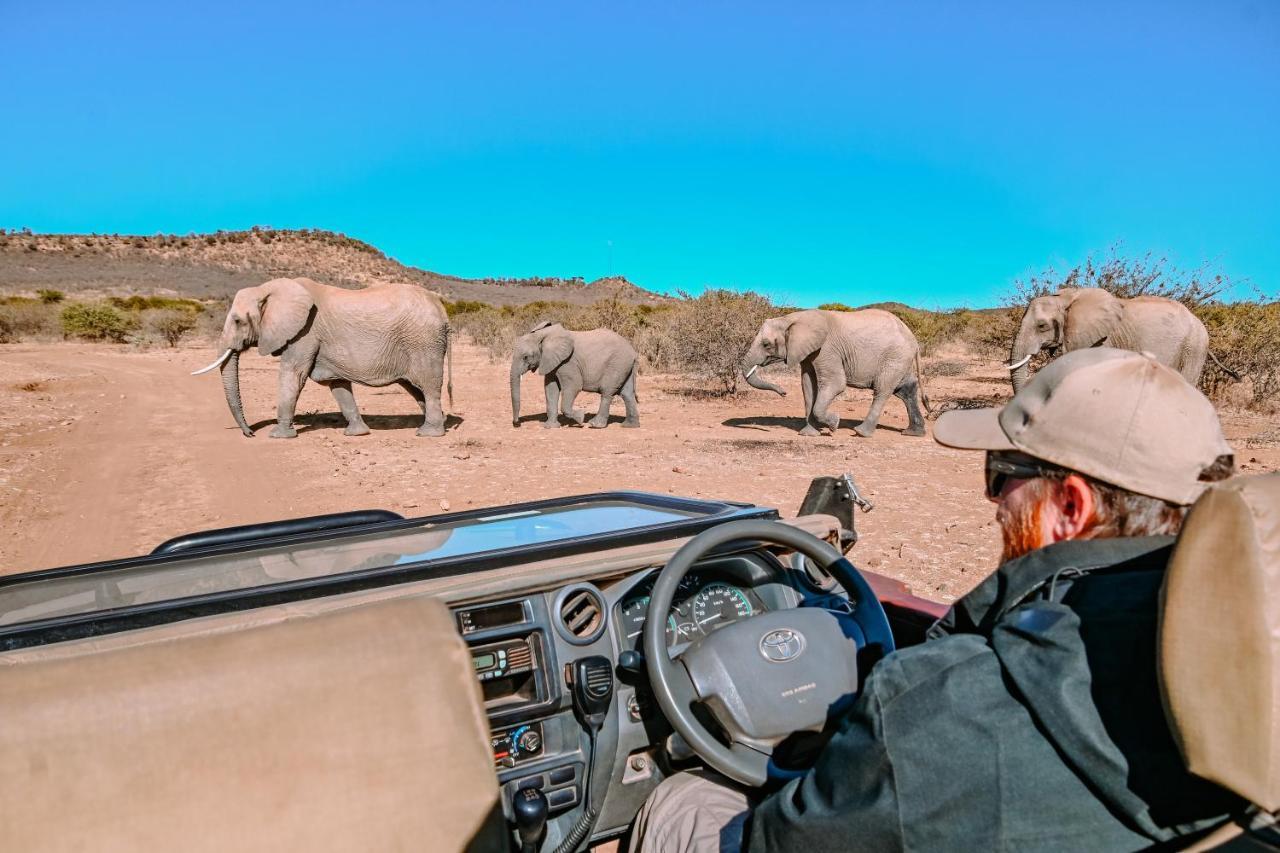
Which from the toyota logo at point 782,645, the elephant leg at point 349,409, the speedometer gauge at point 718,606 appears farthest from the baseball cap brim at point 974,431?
the elephant leg at point 349,409

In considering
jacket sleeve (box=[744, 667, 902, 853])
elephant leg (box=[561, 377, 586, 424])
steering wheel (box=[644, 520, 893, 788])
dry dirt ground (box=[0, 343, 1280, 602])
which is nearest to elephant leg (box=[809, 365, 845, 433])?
dry dirt ground (box=[0, 343, 1280, 602])

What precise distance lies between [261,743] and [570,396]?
12636 mm

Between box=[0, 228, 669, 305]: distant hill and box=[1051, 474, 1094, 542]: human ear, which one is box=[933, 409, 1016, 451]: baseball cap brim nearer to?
box=[1051, 474, 1094, 542]: human ear

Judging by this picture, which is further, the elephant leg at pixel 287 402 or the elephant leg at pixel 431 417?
the elephant leg at pixel 431 417

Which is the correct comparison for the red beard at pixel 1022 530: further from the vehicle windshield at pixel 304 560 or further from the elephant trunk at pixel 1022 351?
the elephant trunk at pixel 1022 351

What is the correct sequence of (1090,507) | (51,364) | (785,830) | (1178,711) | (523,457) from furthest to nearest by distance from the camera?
(51,364) → (523,457) → (1090,507) → (785,830) → (1178,711)

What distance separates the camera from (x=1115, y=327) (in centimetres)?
1220

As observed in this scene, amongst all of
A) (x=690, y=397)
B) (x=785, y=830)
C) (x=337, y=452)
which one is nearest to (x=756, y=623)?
(x=785, y=830)

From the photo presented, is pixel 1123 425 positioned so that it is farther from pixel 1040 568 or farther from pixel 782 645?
pixel 782 645

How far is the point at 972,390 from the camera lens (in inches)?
742

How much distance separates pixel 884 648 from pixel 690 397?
51.6ft

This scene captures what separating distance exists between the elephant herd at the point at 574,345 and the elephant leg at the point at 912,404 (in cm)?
2

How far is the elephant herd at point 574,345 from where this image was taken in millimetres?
11719

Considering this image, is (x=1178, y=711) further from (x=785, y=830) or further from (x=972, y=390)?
(x=972, y=390)
